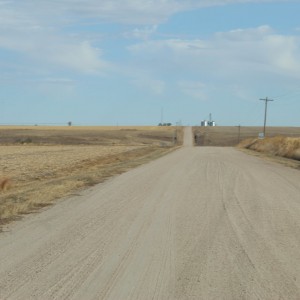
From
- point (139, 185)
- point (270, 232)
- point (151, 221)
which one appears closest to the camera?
point (270, 232)

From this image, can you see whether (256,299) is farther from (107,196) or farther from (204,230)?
(107,196)

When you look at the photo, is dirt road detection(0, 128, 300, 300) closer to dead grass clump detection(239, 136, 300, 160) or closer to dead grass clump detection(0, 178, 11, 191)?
dead grass clump detection(0, 178, 11, 191)

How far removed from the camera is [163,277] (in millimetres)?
7203

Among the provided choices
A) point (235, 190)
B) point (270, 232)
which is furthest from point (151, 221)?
point (235, 190)

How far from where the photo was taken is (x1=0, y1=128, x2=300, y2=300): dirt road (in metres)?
6.69

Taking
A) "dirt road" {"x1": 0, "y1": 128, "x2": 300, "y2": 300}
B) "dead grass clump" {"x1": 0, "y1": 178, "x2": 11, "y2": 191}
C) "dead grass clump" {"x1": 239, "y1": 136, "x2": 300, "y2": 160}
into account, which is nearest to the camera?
"dirt road" {"x1": 0, "y1": 128, "x2": 300, "y2": 300}

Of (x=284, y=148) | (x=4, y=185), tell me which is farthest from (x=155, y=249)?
(x=284, y=148)

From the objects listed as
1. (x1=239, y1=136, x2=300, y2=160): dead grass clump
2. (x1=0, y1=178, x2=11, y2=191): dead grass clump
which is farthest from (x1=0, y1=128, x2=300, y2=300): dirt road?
(x1=239, y1=136, x2=300, y2=160): dead grass clump

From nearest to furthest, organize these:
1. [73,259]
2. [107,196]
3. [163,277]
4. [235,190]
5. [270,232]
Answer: [163,277], [73,259], [270,232], [107,196], [235,190]

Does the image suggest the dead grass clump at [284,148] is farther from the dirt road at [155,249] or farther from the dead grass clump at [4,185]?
the dirt road at [155,249]

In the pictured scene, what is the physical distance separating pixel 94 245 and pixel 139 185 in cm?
1051

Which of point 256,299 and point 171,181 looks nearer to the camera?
point 256,299

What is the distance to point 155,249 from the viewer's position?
29.2ft

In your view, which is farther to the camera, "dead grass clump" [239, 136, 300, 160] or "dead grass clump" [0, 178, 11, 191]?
"dead grass clump" [239, 136, 300, 160]
